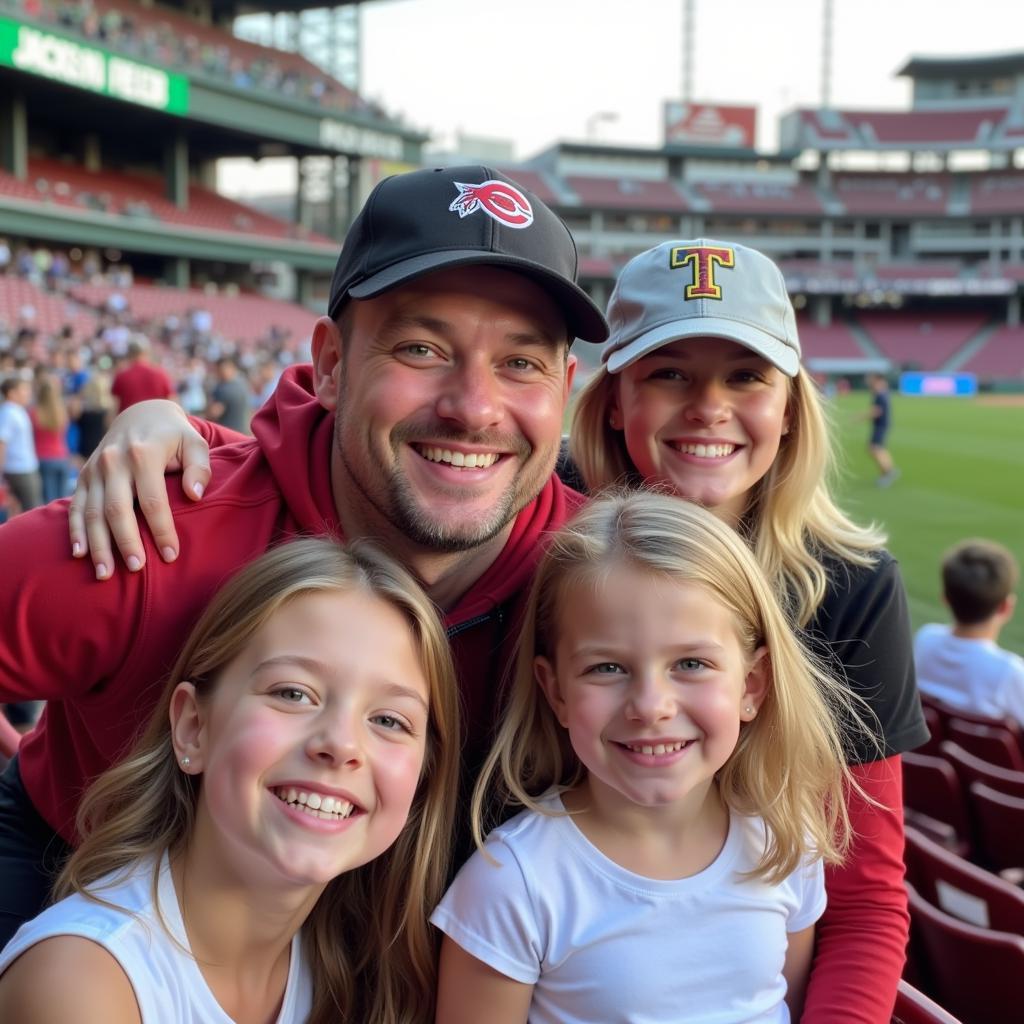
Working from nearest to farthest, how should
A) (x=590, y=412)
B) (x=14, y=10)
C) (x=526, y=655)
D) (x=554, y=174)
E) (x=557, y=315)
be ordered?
(x=526, y=655)
(x=557, y=315)
(x=590, y=412)
(x=14, y=10)
(x=554, y=174)

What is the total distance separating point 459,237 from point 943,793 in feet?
7.80

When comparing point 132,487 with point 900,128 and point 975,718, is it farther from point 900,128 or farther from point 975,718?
point 900,128

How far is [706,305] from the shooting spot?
83.4 inches

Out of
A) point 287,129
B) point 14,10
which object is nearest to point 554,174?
point 287,129

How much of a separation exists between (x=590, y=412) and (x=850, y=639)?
2.66ft

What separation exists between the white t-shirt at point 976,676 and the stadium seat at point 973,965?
188cm

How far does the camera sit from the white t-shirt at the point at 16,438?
8.60 meters

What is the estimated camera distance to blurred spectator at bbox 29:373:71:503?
31.4ft

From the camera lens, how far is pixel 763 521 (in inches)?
86.0

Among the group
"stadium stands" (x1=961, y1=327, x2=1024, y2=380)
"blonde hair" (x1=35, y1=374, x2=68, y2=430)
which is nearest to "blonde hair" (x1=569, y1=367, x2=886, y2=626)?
"blonde hair" (x1=35, y1=374, x2=68, y2=430)

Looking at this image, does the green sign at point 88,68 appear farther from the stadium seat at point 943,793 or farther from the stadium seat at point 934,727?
the stadium seat at point 943,793

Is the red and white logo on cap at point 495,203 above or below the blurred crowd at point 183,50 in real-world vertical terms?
below

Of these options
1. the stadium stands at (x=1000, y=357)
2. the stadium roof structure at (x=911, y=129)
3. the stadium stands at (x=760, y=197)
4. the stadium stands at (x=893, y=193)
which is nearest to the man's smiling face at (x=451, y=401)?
the stadium stands at (x=1000, y=357)

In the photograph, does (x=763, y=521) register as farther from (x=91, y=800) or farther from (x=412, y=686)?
(x=91, y=800)
